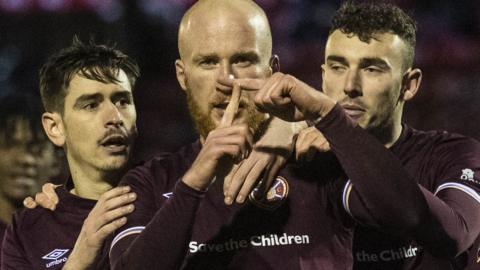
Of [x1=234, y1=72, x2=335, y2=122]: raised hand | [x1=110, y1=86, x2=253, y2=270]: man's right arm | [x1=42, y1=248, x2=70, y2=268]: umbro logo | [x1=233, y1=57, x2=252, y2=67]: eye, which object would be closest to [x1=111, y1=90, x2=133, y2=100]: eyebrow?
[x1=42, y1=248, x2=70, y2=268]: umbro logo

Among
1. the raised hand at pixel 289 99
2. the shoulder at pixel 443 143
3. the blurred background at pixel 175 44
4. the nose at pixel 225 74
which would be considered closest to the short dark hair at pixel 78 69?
the nose at pixel 225 74

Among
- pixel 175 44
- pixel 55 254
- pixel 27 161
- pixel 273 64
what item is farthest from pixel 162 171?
pixel 175 44

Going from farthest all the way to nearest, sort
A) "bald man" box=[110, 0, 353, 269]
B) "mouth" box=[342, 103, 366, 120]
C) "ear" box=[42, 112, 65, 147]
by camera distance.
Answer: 1. "ear" box=[42, 112, 65, 147]
2. "mouth" box=[342, 103, 366, 120]
3. "bald man" box=[110, 0, 353, 269]

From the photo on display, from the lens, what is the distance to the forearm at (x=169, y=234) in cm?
199

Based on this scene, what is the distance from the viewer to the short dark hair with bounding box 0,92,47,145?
3.98m

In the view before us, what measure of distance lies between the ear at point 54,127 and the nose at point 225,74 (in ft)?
3.72

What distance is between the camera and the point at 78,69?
10.2 feet

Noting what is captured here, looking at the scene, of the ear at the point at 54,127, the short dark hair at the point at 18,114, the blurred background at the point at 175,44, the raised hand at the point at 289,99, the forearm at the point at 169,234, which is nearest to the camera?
the raised hand at the point at 289,99

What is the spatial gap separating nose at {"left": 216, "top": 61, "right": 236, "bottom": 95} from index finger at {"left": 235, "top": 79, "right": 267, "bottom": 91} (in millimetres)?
202

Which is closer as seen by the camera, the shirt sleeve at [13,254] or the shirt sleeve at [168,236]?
the shirt sleeve at [168,236]

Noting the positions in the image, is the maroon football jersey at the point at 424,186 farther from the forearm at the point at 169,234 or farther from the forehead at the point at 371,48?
the forearm at the point at 169,234

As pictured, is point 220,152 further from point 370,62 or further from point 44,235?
point 44,235

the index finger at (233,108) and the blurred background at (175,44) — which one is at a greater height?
the index finger at (233,108)

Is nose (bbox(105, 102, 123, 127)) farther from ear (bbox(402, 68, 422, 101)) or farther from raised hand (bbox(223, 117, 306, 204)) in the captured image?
ear (bbox(402, 68, 422, 101))
